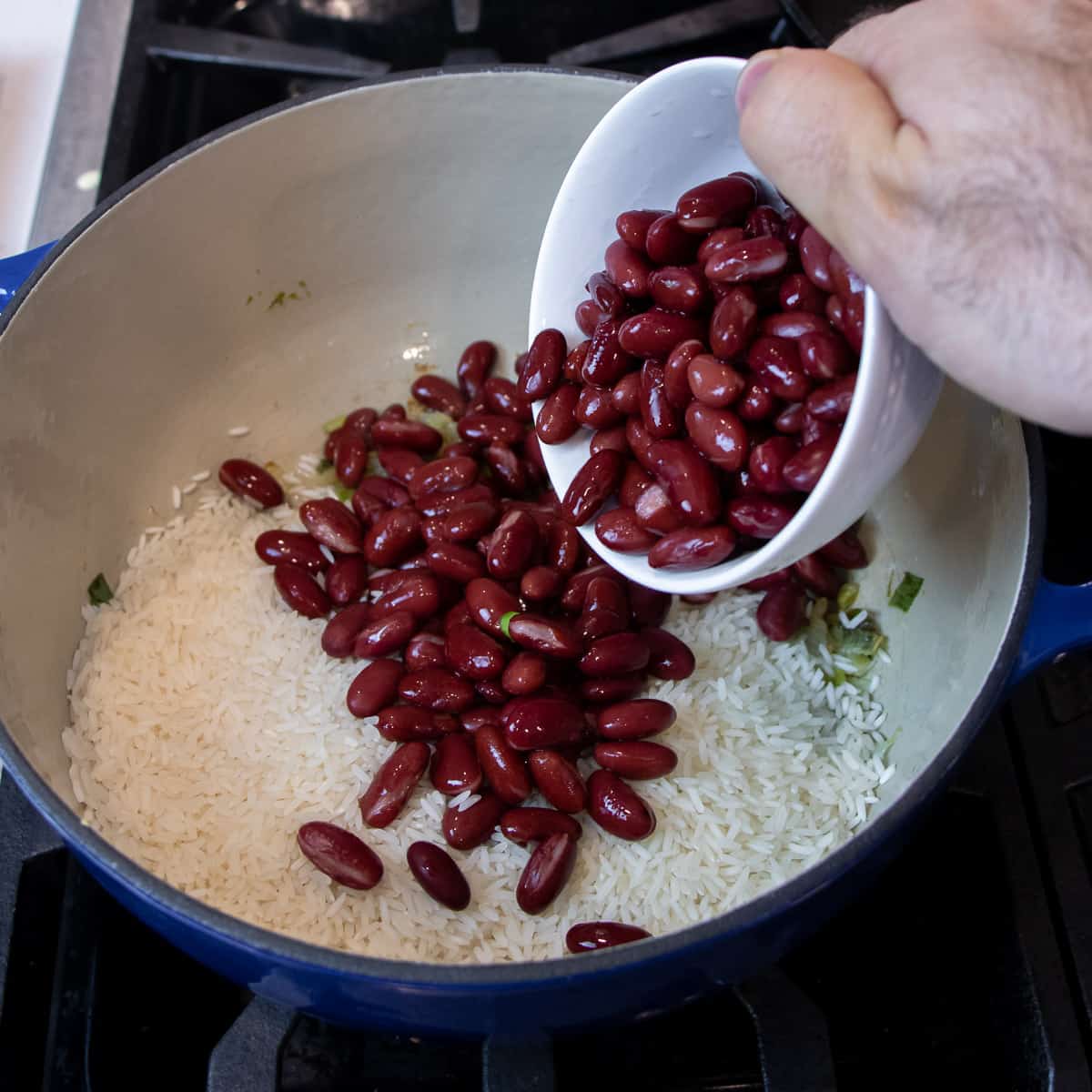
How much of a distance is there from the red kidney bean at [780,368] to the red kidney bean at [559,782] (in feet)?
1.32

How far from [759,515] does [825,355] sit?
5.4 inches

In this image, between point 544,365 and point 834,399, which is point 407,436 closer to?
point 544,365

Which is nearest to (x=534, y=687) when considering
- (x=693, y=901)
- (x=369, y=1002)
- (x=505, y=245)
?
(x=693, y=901)

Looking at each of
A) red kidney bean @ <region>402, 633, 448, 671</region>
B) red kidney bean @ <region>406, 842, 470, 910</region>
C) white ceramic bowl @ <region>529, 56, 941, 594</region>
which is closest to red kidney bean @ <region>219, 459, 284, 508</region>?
red kidney bean @ <region>402, 633, 448, 671</region>

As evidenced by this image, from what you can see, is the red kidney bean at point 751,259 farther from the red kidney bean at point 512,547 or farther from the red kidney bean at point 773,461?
the red kidney bean at point 512,547

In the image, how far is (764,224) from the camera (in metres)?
0.93

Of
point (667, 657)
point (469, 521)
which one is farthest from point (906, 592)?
point (469, 521)

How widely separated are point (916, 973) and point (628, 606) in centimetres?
44

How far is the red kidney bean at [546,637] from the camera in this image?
105cm

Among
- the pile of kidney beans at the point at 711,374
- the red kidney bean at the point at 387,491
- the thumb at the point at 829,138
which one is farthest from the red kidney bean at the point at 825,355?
the red kidney bean at the point at 387,491

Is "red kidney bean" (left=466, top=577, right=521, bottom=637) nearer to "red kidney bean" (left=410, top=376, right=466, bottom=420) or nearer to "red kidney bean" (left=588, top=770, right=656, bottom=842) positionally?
"red kidney bean" (left=588, top=770, right=656, bottom=842)

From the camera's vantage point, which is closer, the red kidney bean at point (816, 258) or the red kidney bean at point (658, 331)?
→ the red kidney bean at point (816, 258)

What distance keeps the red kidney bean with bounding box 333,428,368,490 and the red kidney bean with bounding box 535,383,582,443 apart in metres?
0.32

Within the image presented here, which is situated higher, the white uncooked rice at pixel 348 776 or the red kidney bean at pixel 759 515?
the red kidney bean at pixel 759 515
